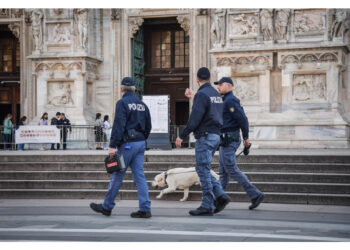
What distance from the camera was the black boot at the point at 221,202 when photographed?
30.1 ft

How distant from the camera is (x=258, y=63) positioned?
2192 cm

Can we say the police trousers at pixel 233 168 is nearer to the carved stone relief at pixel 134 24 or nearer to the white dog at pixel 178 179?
the white dog at pixel 178 179

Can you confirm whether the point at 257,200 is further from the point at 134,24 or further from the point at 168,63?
the point at 168,63

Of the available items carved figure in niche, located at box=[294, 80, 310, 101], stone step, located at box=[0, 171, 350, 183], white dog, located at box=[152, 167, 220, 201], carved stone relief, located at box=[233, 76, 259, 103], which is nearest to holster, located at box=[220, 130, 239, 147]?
white dog, located at box=[152, 167, 220, 201]

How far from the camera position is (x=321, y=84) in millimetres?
21328

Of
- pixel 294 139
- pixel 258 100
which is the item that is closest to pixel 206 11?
pixel 258 100

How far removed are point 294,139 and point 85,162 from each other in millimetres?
9627

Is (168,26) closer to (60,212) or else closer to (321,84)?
(321,84)

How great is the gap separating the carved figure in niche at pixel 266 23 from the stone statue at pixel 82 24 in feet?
23.6

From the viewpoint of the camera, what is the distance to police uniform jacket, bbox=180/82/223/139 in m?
8.87

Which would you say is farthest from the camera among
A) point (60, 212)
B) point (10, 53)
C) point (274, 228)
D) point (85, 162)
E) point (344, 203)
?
point (10, 53)

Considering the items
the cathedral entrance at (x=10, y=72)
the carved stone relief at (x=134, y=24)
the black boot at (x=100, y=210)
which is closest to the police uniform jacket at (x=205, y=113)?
the black boot at (x=100, y=210)

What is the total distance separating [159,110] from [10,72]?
41.0 feet
